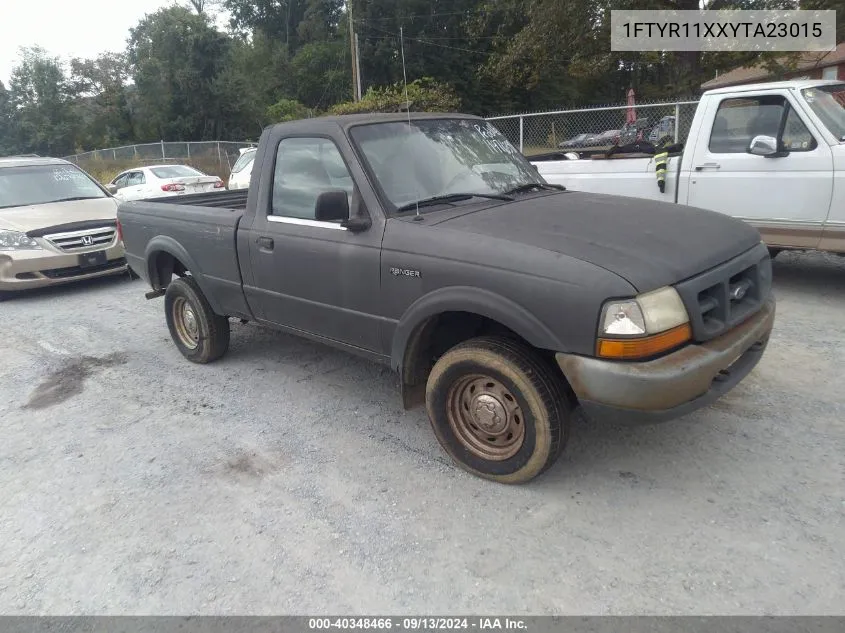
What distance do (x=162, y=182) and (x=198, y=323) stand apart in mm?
11001

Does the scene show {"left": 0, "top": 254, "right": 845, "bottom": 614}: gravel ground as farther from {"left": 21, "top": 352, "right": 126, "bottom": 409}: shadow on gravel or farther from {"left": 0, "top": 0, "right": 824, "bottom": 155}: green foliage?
{"left": 0, "top": 0, "right": 824, "bottom": 155}: green foliage

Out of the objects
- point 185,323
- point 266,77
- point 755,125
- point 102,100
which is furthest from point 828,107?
point 266,77

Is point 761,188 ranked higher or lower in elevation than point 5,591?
higher

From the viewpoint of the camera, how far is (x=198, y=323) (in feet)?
16.9

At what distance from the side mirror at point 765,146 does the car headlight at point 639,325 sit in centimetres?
403

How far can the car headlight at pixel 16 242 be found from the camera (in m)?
7.85

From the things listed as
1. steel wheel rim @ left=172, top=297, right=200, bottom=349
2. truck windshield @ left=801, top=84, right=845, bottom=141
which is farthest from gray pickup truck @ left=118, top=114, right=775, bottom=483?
truck windshield @ left=801, top=84, right=845, bottom=141

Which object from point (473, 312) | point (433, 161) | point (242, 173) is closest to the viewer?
point (473, 312)

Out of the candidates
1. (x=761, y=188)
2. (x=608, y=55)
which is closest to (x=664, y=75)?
(x=608, y=55)

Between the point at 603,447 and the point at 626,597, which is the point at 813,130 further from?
the point at 626,597

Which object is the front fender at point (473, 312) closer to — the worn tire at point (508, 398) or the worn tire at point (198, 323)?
the worn tire at point (508, 398)

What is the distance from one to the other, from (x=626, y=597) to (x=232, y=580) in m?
1.66

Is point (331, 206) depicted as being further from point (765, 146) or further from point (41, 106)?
point (41, 106)

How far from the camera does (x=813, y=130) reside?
18.9 ft
